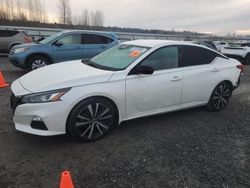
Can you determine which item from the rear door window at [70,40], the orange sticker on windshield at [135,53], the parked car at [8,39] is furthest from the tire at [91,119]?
the parked car at [8,39]

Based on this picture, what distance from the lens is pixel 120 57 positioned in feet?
15.2

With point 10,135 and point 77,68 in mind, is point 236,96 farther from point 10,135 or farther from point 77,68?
point 10,135

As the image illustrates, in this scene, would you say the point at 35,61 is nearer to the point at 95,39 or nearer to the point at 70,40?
the point at 70,40

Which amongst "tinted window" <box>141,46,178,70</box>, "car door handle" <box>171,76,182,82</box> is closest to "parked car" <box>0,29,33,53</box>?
"tinted window" <box>141,46,178,70</box>

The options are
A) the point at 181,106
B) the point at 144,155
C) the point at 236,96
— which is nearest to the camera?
the point at 144,155

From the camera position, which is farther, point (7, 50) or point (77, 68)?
point (7, 50)

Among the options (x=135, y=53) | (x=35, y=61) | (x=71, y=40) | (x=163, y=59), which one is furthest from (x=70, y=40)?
→ (x=163, y=59)

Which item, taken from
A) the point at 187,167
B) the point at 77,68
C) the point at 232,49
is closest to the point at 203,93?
the point at 187,167

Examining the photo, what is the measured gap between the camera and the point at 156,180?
3.06 m

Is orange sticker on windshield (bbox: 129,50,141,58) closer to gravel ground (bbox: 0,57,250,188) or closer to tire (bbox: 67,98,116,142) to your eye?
tire (bbox: 67,98,116,142)

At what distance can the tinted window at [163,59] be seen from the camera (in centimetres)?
445

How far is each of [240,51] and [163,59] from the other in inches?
470

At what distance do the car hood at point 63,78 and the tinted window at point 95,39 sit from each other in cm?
525

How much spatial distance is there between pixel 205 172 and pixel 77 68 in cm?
263
